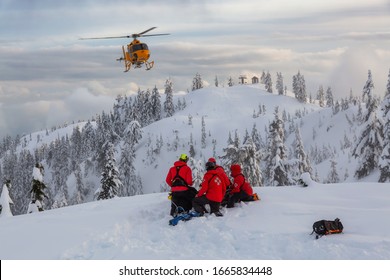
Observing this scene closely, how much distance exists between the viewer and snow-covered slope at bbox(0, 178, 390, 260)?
1034cm

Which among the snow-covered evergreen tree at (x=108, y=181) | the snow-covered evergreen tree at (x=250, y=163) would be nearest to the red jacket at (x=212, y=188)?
the snow-covered evergreen tree at (x=108, y=181)

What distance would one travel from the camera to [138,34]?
2850 centimetres

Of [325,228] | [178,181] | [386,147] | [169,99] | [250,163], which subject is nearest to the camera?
[325,228]

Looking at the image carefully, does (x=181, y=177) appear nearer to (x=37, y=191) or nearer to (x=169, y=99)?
(x=37, y=191)

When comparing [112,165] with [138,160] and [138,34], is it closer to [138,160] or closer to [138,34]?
[138,34]

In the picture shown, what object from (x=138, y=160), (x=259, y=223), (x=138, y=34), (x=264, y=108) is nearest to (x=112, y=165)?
(x=138, y=34)

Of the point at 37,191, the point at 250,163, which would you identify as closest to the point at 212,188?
the point at 37,191

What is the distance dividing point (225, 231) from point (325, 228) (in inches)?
111

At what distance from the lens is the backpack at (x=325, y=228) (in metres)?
10.8

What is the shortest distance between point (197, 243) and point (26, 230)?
5403 mm

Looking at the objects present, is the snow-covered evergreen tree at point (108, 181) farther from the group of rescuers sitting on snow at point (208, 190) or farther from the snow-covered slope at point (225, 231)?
the group of rescuers sitting on snow at point (208, 190)

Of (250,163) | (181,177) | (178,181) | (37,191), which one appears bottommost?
(250,163)

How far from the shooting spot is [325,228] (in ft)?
35.4

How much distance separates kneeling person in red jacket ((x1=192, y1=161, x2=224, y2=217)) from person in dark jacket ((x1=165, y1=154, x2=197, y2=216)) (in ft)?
2.03
